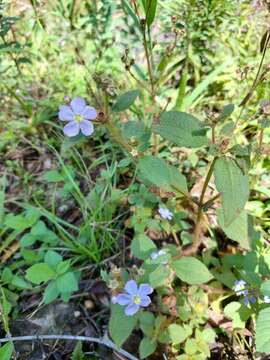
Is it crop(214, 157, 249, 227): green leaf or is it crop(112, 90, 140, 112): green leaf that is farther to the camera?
crop(112, 90, 140, 112): green leaf

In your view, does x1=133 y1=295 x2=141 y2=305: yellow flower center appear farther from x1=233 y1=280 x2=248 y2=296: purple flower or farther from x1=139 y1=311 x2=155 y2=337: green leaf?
x1=233 y1=280 x2=248 y2=296: purple flower

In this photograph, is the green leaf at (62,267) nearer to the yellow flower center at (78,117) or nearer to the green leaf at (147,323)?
the green leaf at (147,323)

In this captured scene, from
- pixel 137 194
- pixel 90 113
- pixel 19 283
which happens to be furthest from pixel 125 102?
pixel 19 283

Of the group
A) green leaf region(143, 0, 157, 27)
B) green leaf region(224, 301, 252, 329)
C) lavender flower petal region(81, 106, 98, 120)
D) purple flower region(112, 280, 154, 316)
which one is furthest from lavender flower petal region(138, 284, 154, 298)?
green leaf region(143, 0, 157, 27)

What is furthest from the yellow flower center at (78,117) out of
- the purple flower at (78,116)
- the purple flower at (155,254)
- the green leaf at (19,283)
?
the green leaf at (19,283)

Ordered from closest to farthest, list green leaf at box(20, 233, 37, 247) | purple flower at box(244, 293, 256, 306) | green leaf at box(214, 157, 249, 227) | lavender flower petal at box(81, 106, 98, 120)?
green leaf at box(214, 157, 249, 227) → lavender flower petal at box(81, 106, 98, 120) → purple flower at box(244, 293, 256, 306) → green leaf at box(20, 233, 37, 247)

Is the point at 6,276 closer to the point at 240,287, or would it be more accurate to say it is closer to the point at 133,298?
the point at 133,298
